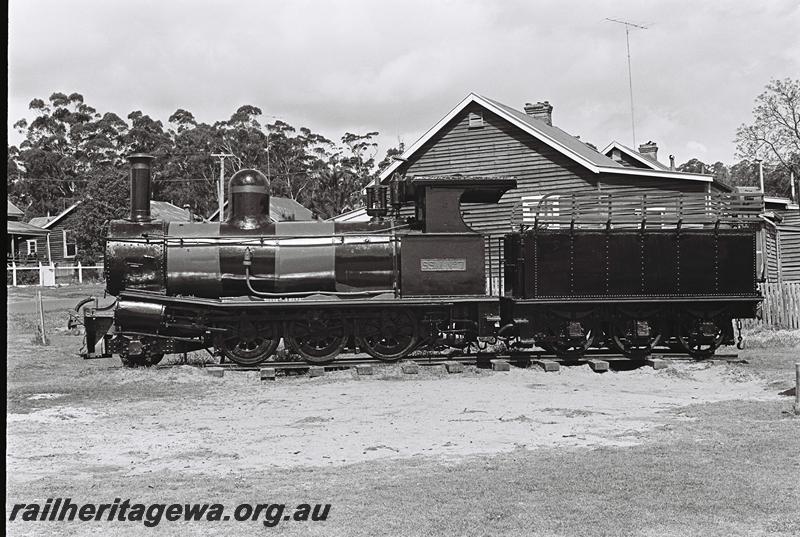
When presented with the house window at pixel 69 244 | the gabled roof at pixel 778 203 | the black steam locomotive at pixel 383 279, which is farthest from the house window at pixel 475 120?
the house window at pixel 69 244

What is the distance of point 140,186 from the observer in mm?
13023

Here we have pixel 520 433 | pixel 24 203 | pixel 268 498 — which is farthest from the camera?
pixel 24 203

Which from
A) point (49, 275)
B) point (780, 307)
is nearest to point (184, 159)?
point (49, 275)

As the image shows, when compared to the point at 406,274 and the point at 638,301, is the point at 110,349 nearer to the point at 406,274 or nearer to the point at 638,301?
the point at 406,274

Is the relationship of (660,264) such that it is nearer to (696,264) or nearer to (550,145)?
(696,264)

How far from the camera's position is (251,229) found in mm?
13055

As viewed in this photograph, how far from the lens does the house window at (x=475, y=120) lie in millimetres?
26420

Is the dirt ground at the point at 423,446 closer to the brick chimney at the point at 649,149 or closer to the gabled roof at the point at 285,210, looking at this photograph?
the brick chimney at the point at 649,149

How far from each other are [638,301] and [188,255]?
7.53 m

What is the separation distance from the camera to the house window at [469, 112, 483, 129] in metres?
26.4

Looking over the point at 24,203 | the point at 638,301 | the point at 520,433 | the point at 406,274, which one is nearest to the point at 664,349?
the point at 638,301

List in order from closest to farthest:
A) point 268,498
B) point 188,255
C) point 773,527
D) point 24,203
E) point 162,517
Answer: point 773,527 → point 162,517 → point 268,498 → point 188,255 → point 24,203

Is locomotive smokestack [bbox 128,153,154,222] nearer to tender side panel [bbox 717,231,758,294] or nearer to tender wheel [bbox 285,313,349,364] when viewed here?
tender wheel [bbox 285,313,349,364]

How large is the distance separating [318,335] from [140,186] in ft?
12.4
